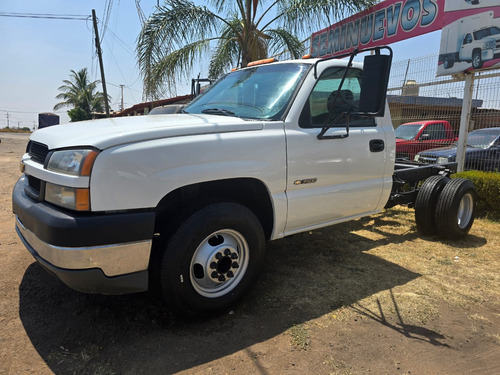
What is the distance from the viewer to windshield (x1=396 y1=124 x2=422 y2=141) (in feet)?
31.7

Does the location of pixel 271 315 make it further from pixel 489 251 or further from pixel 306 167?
pixel 489 251

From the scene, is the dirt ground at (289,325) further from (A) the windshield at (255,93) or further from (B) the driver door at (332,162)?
(A) the windshield at (255,93)

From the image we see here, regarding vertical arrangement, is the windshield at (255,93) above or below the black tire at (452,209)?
above

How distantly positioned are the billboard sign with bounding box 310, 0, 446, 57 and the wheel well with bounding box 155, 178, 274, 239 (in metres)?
5.82

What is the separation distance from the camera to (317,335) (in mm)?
2672

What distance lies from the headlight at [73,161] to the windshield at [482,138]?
841 cm

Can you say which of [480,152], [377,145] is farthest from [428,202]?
[480,152]

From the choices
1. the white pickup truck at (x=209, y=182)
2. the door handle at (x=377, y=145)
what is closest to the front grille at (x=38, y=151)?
the white pickup truck at (x=209, y=182)

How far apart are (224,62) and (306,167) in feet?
27.4

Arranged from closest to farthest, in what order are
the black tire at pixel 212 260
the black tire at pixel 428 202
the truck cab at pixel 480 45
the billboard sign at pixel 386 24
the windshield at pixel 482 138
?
the black tire at pixel 212 260, the black tire at pixel 428 202, the truck cab at pixel 480 45, the windshield at pixel 482 138, the billboard sign at pixel 386 24

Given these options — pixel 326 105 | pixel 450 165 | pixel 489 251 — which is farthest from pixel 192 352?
pixel 450 165

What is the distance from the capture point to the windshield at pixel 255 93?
321 centimetres

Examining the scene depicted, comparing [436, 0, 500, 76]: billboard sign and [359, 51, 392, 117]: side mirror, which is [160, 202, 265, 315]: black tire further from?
[436, 0, 500, 76]: billboard sign

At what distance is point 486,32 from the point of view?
7.23 m
